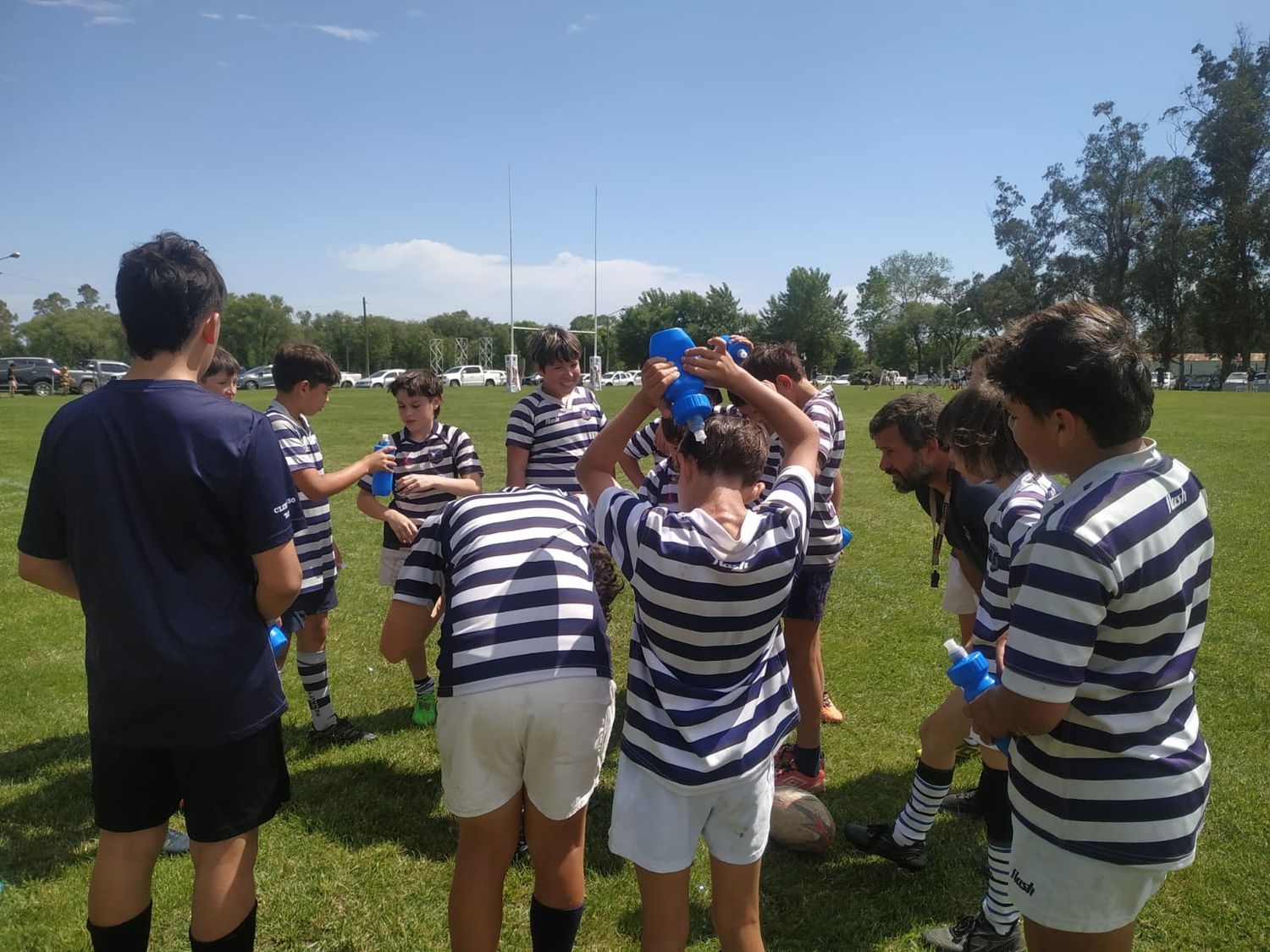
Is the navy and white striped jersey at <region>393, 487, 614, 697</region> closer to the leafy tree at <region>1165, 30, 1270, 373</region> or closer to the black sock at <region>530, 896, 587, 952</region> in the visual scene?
the black sock at <region>530, 896, 587, 952</region>

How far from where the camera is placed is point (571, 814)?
92.8 inches

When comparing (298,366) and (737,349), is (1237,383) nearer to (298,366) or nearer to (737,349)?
(737,349)

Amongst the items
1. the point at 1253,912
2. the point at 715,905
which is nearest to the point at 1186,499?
the point at 715,905

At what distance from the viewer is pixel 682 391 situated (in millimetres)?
2266

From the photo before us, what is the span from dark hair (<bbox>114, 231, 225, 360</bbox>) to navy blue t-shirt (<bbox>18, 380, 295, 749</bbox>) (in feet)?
0.43

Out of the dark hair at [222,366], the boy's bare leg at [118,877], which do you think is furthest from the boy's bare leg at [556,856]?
the dark hair at [222,366]

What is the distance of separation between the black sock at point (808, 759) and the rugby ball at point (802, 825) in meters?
0.41

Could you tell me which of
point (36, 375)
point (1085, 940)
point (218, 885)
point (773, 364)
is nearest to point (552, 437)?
point (773, 364)

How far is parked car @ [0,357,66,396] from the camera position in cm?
3784

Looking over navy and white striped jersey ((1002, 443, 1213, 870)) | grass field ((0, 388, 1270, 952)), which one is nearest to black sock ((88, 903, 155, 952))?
grass field ((0, 388, 1270, 952))

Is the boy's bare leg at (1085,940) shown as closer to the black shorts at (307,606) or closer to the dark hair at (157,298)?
the dark hair at (157,298)

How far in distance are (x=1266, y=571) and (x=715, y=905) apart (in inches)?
336

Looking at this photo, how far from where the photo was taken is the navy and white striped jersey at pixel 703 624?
2.01m

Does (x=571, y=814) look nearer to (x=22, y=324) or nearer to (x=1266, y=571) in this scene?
(x=1266, y=571)
